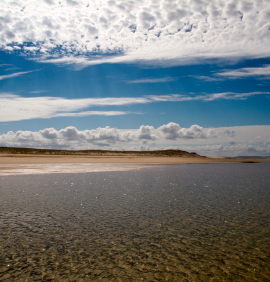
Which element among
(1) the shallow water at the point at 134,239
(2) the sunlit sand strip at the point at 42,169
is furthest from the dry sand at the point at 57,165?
(1) the shallow water at the point at 134,239

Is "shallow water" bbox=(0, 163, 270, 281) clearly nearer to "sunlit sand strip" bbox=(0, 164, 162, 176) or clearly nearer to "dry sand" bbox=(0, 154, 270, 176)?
"sunlit sand strip" bbox=(0, 164, 162, 176)

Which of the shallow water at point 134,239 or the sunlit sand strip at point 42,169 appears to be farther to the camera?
the sunlit sand strip at point 42,169

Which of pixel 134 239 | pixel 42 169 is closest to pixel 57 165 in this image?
pixel 42 169

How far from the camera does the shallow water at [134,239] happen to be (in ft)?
26.8

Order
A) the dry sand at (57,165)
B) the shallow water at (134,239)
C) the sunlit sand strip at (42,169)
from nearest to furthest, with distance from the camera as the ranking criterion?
the shallow water at (134,239)
the sunlit sand strip at (42,169)
the dry sand at (57,165)

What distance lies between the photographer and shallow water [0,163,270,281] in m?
8.16

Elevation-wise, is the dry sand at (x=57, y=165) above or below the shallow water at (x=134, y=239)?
below

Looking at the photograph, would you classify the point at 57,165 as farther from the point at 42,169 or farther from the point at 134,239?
the point at 134,239

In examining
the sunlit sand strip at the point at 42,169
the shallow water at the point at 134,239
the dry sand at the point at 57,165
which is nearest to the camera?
the shallow water at the point at 134,239

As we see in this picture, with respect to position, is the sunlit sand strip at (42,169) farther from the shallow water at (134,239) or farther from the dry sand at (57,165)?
the shallow water at (134,239)

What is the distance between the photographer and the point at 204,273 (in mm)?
8094

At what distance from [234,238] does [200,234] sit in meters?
1.46

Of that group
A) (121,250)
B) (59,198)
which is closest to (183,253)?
(121,250)

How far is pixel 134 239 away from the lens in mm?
11031
